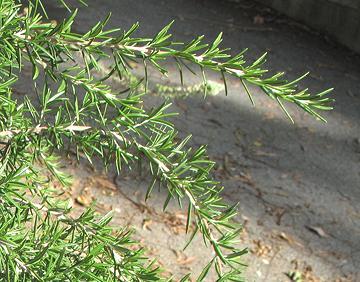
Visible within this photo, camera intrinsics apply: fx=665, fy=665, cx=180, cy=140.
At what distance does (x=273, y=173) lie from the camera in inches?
158

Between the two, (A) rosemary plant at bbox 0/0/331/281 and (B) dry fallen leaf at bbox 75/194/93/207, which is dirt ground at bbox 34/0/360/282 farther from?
(A) rosemary plant at bbox 0/0/331/281

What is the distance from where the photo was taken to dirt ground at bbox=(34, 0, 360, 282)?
3350 millimetres

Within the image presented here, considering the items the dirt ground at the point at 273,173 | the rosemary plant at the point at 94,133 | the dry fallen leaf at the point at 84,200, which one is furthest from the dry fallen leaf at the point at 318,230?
the rosemary plant at the point at 94,133

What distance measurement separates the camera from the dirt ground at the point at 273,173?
3.35 metres

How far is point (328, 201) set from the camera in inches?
151

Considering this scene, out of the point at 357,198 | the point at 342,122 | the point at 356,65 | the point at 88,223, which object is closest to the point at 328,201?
the point at 357,198

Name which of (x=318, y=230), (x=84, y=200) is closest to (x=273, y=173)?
(x=318, y=230)

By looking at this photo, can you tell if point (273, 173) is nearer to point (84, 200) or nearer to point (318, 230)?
point (318, 230)

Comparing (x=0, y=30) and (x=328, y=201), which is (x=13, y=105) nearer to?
(x=0, y=30)

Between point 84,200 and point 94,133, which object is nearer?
point 94,133

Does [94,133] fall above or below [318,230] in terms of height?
above

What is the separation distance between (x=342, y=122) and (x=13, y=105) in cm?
403

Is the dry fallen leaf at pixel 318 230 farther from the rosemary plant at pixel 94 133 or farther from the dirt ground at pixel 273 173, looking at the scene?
the rosemary plant at pixel 94 133

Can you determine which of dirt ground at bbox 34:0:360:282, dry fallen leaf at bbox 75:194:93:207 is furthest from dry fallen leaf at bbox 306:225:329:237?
dry fallen leaf at bbox 75:194:93:207
